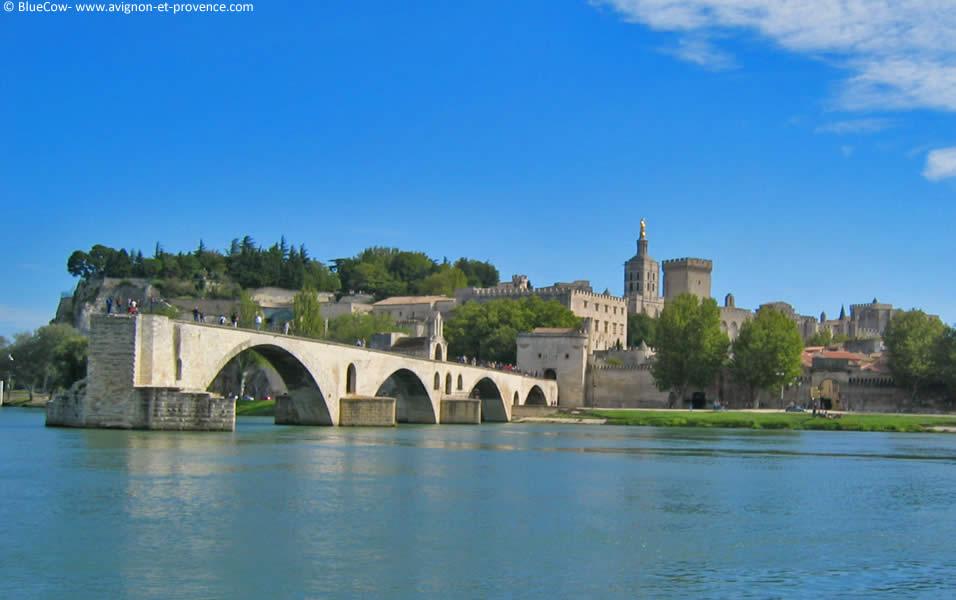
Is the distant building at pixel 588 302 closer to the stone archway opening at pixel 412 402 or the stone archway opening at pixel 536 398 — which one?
the stone archway opening at pixel 536 398

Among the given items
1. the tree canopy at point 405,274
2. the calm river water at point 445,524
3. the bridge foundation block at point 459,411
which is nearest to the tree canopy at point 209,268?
the tree canopy at point 405,274

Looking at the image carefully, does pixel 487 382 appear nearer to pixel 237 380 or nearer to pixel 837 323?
pixel 237 380

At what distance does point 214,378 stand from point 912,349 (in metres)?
58.6

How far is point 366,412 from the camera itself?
55.9 m

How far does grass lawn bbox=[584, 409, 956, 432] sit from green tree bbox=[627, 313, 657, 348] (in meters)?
47.6

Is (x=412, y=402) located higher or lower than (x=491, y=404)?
higher

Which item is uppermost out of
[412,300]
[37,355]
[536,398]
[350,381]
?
[412,300]

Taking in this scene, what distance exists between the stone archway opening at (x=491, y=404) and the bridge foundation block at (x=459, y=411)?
8.41m

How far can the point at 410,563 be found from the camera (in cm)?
1772

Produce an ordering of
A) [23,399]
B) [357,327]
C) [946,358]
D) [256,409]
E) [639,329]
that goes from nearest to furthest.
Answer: [256,409] → [946,358] → [23,399] → [357,327] → [639,329]

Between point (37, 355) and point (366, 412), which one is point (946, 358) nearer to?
point (366, 412)

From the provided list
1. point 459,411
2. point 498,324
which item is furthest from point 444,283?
point 459,411

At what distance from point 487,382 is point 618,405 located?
17.7 meters

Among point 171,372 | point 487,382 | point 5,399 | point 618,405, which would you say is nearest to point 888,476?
point 171,372
